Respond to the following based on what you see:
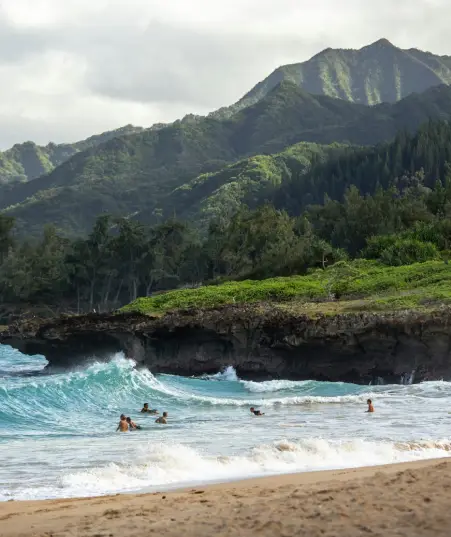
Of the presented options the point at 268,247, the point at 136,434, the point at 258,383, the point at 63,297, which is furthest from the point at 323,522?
the point at 63,297

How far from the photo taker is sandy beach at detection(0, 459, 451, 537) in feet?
31.7

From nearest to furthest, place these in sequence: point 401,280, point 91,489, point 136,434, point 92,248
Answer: point 91,489 → point 136,434 → point 401,280 → point 92,248

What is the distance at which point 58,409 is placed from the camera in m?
30.5

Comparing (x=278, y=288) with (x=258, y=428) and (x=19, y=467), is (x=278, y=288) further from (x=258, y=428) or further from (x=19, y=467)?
(x=19, y=467)

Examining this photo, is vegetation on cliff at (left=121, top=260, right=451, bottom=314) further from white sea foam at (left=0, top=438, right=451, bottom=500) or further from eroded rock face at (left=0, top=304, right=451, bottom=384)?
white sea foam at (left=0, top=438, right=451, bottom=500)

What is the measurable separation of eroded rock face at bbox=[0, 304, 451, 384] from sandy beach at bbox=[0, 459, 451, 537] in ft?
76.2

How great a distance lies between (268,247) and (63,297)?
31.6 m

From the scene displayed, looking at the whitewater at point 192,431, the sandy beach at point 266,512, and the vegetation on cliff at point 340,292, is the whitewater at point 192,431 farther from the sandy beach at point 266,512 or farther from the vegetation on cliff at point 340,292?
the vegetation on cliff at point 340,292

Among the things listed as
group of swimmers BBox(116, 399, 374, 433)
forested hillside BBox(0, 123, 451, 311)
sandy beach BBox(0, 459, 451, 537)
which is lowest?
group of swimmers BBox(116, 399, 374, 433)

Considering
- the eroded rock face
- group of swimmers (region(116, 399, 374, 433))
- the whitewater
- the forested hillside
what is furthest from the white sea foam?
the forested hillside

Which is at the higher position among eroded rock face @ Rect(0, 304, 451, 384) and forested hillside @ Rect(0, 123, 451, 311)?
forested hillside @ Rect(0, 123, 451, 311)

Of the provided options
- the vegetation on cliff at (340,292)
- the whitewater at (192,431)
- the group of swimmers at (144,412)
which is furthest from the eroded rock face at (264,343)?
the group of swimmers at (144,412)

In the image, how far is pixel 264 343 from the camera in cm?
4069

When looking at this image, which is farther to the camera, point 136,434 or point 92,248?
point 92,248
